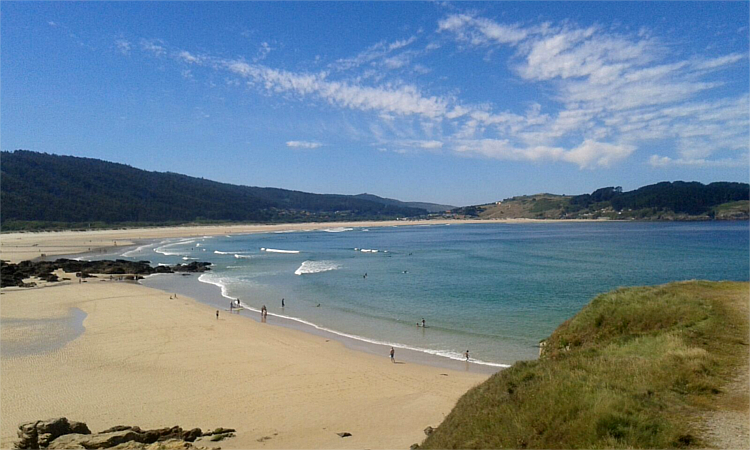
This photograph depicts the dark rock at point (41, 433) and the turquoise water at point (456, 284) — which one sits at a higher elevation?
the dark rock at point (41, 433)

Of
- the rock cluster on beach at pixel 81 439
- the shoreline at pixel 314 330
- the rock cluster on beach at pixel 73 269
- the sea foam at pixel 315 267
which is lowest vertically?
the shoreline at pixel 314 330

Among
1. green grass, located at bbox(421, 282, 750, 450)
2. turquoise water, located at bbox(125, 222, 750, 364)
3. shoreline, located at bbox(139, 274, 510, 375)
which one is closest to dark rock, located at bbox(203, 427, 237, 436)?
green grass, located at bbox(421, 282, 750, 450)

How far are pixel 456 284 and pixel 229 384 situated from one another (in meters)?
25.8

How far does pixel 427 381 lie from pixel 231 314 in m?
16.0

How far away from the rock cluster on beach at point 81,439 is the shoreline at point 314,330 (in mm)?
11382

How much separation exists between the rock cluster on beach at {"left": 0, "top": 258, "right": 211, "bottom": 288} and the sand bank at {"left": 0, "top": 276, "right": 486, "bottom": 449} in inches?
686

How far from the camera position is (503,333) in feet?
78.0

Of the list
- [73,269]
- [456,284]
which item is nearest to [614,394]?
[456,284]

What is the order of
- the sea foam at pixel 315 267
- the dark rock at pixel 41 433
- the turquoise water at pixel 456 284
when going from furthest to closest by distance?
the sea foam at pixel 315 267, the turquoise water at pixel 456 284, the dark rock at pixel 41 433

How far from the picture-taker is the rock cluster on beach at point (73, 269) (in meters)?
41.0

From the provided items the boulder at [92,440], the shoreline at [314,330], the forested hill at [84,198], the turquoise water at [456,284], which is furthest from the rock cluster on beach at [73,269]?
the forested hill at [84,198]

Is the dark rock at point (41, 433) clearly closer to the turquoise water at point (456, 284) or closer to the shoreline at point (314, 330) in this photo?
the shoreline at point (314, 330)

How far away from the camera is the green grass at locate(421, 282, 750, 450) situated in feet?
19.6

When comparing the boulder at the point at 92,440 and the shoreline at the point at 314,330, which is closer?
the boulder at the point at 92,440
